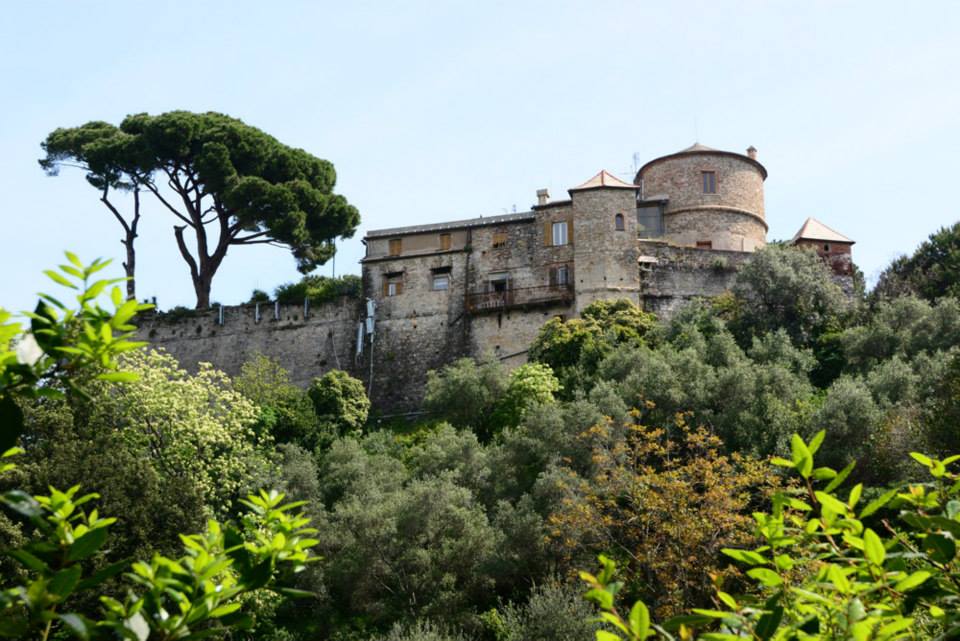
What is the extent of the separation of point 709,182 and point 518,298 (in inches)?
367

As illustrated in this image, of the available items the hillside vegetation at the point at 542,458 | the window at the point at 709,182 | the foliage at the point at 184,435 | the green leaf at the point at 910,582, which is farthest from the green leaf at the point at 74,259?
the window at the point at 709,182

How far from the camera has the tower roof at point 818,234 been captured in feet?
145

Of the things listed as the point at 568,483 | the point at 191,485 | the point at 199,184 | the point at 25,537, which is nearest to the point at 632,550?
the point at 568,483

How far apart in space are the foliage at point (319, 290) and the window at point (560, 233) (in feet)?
26.9

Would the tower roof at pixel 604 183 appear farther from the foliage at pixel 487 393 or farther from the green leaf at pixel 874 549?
the green leaf at pixel 874 549

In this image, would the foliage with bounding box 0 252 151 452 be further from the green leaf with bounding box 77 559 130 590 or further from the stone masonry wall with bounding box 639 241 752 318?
the stone masonry wall with bounding box 639 241 752 318

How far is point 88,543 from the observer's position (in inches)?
150

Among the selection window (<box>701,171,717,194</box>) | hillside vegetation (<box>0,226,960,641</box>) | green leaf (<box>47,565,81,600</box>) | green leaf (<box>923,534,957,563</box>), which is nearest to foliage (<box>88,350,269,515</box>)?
hillside vegetation (<box>0,226,960,641</box>)

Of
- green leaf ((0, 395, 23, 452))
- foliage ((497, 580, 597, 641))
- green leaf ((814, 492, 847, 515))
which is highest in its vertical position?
green leaf ((0, 395, 23, 452))

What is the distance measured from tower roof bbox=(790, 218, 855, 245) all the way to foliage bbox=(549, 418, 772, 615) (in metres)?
20.6

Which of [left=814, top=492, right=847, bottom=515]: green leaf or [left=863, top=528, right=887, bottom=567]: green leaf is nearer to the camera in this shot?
[left=863, top=528, right=887, bottom=567]: green leaf

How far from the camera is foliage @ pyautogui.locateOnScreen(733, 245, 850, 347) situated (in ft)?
125

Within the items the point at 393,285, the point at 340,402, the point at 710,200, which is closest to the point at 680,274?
the point at 710,200

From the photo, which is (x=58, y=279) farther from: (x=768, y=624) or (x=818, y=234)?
(x=818, y=234)
